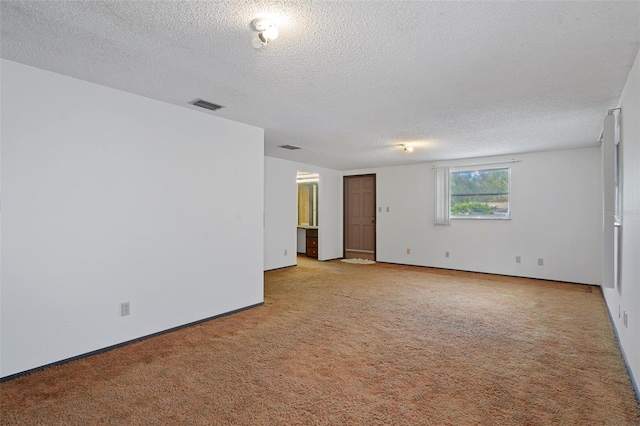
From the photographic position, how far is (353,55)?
7.57 ft

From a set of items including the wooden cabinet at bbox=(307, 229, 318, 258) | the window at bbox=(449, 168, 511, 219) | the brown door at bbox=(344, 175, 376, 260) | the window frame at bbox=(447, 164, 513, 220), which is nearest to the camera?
the window frame at bbox=(447, 164, 513, 220)

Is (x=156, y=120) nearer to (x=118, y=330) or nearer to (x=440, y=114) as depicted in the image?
(x=118, y=330)

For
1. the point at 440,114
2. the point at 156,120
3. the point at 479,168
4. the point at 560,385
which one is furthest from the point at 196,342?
the point at 479,168

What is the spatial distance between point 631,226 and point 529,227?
3.74 m

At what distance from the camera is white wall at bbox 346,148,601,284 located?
5.45 metres

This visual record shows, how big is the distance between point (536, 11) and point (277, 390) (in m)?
2.73

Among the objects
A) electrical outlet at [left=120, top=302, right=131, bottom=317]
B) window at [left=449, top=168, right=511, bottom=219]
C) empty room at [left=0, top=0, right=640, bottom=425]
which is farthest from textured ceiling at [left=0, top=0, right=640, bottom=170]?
window at [left=449, top=168, right=511, bottom=219]

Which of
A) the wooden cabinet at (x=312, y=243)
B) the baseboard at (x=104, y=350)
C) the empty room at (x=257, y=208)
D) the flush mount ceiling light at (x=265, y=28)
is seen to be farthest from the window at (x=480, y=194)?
the flush mount ceiling light at (x=265, y=28)

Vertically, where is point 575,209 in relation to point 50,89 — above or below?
below

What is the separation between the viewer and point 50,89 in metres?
2.62

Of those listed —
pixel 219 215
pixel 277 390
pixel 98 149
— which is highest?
pixel 98 149

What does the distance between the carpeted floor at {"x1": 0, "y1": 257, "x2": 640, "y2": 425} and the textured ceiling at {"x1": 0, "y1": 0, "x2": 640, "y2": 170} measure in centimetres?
226

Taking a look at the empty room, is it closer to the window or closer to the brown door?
the window

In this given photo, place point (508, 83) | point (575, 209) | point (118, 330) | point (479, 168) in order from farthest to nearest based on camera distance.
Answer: point (479, 168) → point (575, 209) → point (118, 330) → point (508, 83)
